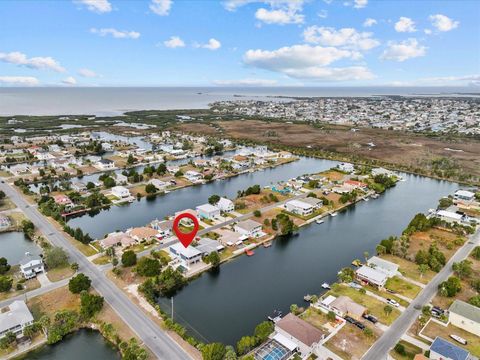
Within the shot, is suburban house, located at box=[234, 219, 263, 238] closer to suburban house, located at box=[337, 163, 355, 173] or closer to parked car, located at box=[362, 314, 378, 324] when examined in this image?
parked car, located at box=[362, 314, 378, 324]

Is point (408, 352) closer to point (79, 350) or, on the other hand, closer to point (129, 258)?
point (79, 350)

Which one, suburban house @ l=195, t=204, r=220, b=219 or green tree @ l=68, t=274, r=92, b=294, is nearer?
green tree @ l=68, t=274, r=92, b=294

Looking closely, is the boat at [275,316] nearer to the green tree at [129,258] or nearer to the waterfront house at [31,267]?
the green tree at [129,258]

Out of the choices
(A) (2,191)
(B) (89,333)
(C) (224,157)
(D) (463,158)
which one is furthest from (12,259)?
(D) (463,158)

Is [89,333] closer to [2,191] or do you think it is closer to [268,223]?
[268,223]

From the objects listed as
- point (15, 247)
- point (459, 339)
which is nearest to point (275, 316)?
point (459, 339)

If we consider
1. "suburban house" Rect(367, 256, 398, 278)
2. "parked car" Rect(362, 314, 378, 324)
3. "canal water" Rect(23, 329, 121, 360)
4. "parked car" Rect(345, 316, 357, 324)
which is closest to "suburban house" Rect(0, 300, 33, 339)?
"canal water" Rect(23, 329, 121, 360)

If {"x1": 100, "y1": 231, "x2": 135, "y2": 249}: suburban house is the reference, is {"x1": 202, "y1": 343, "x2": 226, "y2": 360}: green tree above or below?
below
